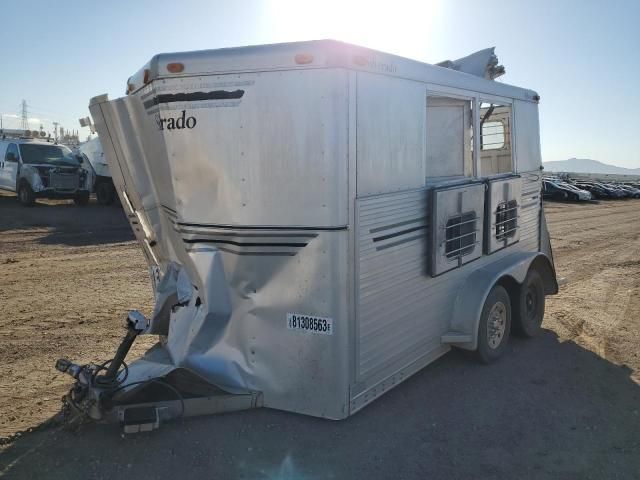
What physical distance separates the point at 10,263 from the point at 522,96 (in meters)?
8.27

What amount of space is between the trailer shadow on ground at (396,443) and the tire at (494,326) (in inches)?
16.7

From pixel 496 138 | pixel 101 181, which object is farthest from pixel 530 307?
pixel 101 181

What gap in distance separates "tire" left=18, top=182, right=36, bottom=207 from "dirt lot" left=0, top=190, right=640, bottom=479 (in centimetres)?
1079

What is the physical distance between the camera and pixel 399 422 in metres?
4.03

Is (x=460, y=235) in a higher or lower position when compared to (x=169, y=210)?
lower

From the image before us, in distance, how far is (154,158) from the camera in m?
4.22

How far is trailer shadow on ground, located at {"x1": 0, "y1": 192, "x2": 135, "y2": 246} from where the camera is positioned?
1244cm

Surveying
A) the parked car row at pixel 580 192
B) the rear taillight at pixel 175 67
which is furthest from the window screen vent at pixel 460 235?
the parked car row at pixel 580 192

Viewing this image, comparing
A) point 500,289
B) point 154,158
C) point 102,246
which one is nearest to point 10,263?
point 102,246

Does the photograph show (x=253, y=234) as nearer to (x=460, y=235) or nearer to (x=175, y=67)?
(x=175, y=67)

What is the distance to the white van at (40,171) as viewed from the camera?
658 inches

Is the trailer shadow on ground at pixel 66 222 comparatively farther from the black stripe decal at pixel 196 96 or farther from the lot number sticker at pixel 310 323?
the lot number sticker at pixel 310 323

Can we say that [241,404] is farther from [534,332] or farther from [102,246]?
[102,246]

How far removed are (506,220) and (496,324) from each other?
3.36 ft
